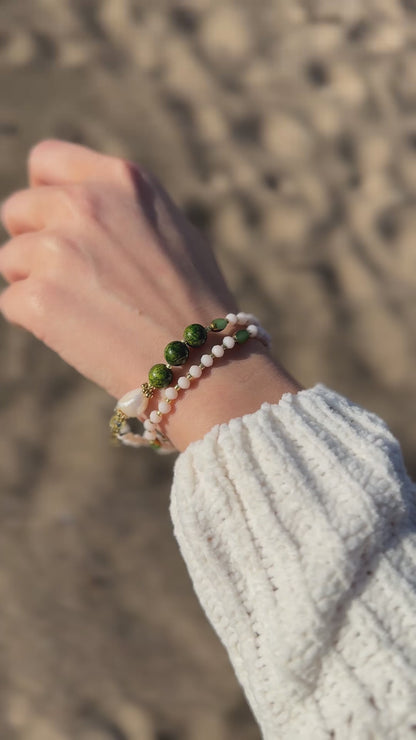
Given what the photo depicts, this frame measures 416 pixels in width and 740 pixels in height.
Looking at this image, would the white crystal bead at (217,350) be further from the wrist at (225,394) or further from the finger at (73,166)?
the finger at (73,166)

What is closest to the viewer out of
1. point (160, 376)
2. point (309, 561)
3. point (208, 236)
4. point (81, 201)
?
point (309, 561)

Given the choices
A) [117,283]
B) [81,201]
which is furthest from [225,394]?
[81,201]

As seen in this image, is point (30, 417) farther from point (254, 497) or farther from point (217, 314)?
point (254, 497)

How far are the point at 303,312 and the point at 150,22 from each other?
75 centimetres

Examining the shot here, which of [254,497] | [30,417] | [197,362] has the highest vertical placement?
[30,417]

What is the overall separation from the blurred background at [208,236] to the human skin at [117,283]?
342 mm

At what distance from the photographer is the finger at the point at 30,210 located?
0.85m

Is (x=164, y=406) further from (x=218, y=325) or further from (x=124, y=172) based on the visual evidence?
(x=124, y=172)

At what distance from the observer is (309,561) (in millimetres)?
545

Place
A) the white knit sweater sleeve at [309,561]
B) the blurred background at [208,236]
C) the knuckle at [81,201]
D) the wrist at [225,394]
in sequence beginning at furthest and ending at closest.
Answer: the blurred background at [208,236] < the knuckle at [81,201] < the wrist at [225,394] < the white knit sweater sleeve at [309,561]

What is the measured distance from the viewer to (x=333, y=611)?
53 centimetres

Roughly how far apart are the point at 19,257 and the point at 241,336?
28 cm

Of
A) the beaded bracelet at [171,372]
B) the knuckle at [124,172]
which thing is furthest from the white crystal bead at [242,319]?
the knuckle at [124,172]

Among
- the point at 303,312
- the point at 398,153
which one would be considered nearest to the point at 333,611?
the point at 303,312
